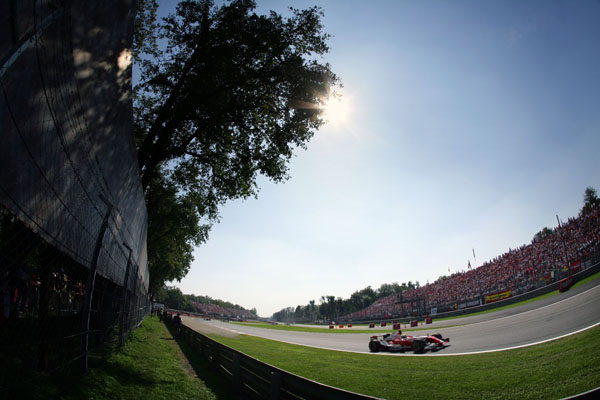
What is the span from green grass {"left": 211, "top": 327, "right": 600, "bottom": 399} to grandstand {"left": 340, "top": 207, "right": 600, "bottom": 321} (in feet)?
89.3

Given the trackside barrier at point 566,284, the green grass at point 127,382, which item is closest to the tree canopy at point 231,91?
the green grass at point 127,382

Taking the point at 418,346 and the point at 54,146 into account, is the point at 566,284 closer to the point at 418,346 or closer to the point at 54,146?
the point at 418,346

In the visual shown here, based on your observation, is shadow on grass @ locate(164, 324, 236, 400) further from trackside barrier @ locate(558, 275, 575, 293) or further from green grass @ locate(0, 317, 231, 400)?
trackside barrier @ locate(558, 275, 575, 293)

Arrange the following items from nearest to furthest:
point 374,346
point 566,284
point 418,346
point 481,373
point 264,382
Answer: point 264,382, point 481,373, point 418,346, point 374,346, point 566,284

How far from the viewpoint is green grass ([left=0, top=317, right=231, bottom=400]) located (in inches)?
144

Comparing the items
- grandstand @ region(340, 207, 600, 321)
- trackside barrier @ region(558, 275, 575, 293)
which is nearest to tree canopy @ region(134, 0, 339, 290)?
trackside barrier @ region(558, 275, 575, 293)

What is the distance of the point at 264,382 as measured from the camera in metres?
6.24

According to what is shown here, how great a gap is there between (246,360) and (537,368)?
7907mm

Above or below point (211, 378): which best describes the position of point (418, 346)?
below

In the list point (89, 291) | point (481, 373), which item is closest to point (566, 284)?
point (481, 373)

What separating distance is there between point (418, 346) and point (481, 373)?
562cm

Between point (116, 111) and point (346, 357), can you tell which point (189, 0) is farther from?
point (346, 357)

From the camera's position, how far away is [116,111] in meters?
3.84

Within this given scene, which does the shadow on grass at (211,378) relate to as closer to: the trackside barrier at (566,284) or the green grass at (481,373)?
the green grass at (481,373)
